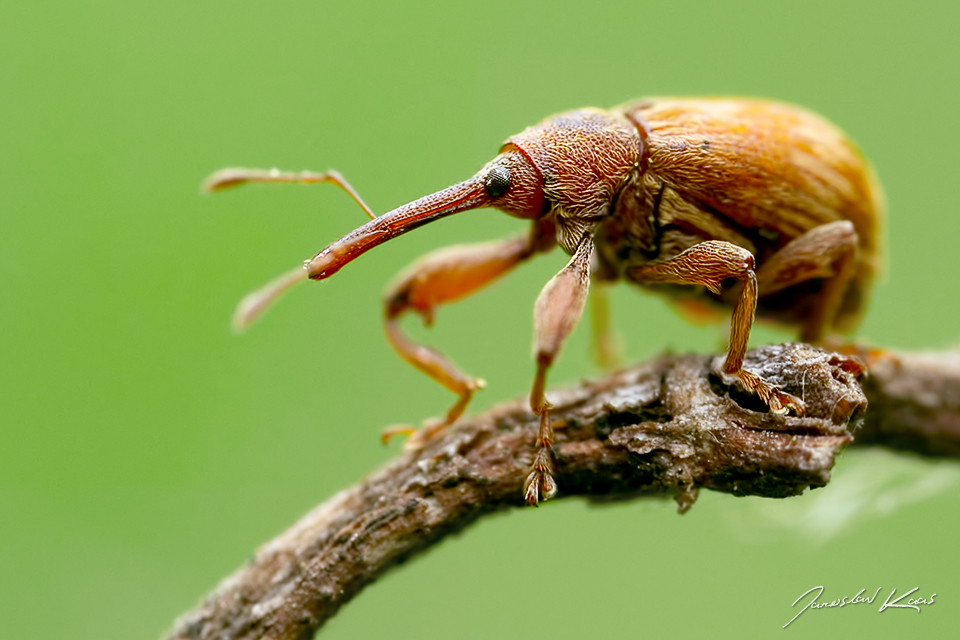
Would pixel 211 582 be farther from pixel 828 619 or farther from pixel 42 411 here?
pixel 828 619

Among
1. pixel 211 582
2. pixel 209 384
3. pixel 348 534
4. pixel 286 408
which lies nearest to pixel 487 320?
pixel 286 408

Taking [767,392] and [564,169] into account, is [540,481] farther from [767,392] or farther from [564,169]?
[564,169]

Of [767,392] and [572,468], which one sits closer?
[767,392]

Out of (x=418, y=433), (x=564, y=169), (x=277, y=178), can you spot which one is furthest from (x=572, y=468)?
(x=277, y=178)

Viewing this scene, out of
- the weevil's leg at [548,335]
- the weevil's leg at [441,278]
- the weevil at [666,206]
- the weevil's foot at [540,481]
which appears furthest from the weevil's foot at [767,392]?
the weevil's leg at [441,278]

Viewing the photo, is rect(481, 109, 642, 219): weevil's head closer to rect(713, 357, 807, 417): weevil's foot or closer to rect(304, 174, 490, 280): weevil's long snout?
rect(304, 174, 490, 280): weevil's long snout

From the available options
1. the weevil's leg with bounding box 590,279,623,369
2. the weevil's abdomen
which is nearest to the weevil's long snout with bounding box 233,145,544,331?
the weevil's abdomen

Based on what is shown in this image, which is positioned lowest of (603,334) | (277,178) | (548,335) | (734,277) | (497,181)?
(603,334)
